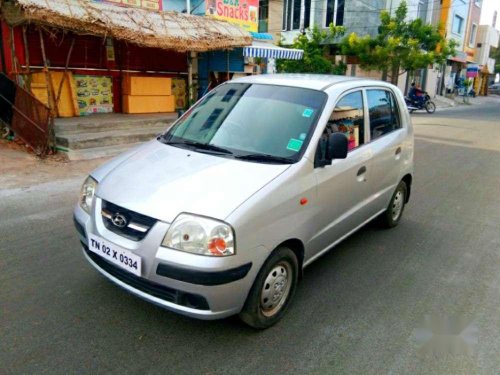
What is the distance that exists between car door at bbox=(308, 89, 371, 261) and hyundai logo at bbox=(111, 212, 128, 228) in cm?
141

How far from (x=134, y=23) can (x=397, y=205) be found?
7.26 meters

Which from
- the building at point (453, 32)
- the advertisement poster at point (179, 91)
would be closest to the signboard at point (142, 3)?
the advertisement poster at point (179, 91)

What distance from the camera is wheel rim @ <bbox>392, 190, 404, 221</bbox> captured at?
4902 millimetres

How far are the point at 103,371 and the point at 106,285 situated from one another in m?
1.01

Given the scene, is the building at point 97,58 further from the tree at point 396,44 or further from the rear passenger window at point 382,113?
the tree at point 396,44

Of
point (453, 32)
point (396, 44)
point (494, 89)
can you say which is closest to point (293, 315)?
point (396, 44)

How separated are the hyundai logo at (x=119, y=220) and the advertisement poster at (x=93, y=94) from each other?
883 centimetres

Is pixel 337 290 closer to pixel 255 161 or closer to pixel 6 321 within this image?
pixel 255 161

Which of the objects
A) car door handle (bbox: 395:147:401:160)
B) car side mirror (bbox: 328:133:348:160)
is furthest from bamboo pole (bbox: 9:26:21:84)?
car side mirror (bbox: 328:133:348:160)

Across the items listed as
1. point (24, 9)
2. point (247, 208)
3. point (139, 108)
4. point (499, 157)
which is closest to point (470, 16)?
point (499, 157)

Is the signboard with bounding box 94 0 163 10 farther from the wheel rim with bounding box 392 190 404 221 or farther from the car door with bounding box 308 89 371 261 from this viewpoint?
the wheel rim with bounding box 392 190 404 221

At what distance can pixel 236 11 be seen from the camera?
13.7 m

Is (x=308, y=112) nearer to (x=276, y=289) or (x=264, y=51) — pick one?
(x=276, y=289)

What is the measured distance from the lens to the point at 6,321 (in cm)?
283
